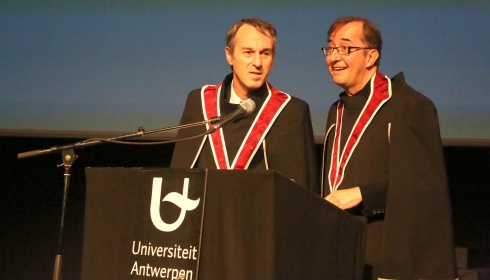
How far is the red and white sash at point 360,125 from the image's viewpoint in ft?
11.2

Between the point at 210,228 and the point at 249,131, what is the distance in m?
1.26

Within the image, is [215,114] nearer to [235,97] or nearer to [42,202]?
[235,97]

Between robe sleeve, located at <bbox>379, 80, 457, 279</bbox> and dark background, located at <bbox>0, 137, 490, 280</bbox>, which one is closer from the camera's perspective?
robe sleeve, located at <bbox>379, 80, 457, 279</bbox>

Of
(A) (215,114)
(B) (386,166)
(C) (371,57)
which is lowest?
(B) (386,166)

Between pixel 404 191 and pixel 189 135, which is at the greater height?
pixel 189 135

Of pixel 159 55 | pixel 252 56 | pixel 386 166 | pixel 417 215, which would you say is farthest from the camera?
pixel 159 55

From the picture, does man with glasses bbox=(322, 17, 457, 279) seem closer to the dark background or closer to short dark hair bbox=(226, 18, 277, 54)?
short dark hair bbox=(226, 18, 277, 54)

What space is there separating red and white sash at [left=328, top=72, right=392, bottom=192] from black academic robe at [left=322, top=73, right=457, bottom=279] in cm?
2

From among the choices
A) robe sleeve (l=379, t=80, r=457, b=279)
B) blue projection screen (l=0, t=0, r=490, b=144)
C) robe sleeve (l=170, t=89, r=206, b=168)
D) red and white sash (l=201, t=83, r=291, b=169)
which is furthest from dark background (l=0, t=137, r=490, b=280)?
robe sleeve (l=379, t=80, r=457, b=279)

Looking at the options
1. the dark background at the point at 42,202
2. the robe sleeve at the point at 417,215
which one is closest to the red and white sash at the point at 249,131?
the robe sleeve at the point at 417,215

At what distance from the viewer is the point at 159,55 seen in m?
4.92

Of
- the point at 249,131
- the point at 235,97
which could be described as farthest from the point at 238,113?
the point at 235,97

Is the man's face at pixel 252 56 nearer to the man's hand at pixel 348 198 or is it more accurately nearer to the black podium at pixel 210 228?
the man's hand at pixel 348 198

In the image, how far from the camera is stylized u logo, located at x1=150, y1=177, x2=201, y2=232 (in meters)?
2.52
